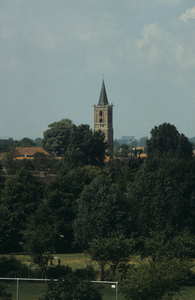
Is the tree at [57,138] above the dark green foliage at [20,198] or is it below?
above

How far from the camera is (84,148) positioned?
82.4m

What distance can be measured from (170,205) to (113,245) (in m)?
13.2

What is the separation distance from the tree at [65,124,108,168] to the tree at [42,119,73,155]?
67.1 meters

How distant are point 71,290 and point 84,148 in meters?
62.1

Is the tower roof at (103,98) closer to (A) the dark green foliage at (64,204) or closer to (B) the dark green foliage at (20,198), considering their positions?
(A) the dark green foliage at (64,204)

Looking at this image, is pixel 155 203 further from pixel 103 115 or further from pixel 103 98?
pixel 103 98

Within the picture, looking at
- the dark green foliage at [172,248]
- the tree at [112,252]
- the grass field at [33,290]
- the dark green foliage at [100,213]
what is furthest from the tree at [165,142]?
the grass field at [33,290]

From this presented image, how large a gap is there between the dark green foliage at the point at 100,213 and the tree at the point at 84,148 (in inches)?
1501

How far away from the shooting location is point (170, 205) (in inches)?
1654

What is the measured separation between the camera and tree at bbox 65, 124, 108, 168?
80.6m

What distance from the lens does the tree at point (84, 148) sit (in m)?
80.6

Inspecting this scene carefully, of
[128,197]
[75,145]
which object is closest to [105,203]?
[128,197]

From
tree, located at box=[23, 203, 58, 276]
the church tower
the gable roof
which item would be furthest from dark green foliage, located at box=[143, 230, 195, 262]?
the church tower

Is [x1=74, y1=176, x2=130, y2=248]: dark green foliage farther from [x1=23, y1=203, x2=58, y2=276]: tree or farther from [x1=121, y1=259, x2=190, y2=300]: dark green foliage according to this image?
[x1=121, y1=259, x2=190, y2=300]: dark green foliage
